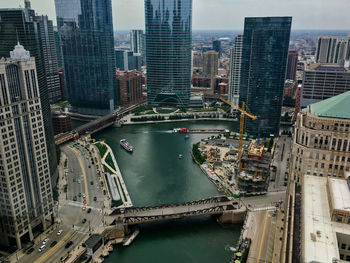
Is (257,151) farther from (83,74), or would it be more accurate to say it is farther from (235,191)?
(83,74)

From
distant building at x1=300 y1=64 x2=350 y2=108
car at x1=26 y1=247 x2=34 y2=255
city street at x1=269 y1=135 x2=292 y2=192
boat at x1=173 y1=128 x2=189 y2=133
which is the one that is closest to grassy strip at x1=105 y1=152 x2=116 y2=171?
boat at x1=173 y1=128 x2=189 y2=133

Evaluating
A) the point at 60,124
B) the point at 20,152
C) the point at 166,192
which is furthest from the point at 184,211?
the point at 60,124

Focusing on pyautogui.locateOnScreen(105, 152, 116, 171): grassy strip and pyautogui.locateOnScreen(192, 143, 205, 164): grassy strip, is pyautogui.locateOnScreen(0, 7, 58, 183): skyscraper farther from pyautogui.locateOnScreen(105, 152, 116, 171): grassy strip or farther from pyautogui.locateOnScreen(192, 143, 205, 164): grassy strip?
pyautogui.locateOnScreen(192, 143, 205, 164): grassy strip

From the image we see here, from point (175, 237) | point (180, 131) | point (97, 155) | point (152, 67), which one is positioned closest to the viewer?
point (175, 237)

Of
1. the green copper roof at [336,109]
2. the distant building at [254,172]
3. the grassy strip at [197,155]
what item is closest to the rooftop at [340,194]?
the green copper roof at [336,109]

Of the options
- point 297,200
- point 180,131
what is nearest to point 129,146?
point 180,131

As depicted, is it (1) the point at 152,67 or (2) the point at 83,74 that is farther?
(1) the point at 152,67
